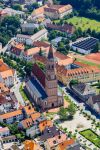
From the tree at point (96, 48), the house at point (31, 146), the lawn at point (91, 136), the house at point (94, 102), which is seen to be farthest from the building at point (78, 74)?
the house at point (31, 146)

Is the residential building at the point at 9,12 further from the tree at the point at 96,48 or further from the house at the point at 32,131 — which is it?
the house at the point at 32,131

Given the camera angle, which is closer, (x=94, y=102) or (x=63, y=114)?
(x=63, y=114)

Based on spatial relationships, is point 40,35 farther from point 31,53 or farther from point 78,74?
point 78,74

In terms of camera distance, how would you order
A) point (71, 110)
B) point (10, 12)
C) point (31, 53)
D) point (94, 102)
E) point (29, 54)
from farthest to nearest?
1. point (10, 12)
2. point (31, 53)
3. point (29, 54)
4. point (94, 102)
5. point (71, 110)

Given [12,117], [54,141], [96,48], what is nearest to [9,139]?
[12,117]

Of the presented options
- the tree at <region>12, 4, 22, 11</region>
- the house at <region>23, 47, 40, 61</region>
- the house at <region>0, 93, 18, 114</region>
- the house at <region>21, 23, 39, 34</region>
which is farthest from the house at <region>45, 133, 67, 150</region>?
the tree at <region>12, 4, 22, 11</region>

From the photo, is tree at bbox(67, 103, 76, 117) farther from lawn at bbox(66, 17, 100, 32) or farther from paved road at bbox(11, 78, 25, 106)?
lawn at bbox(66, 17, 100, 32)

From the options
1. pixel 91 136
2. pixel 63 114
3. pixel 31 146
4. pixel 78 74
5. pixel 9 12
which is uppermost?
pixel 9 12
